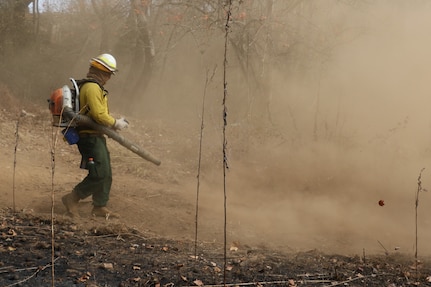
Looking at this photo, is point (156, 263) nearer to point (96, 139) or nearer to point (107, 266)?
point (107, 266)

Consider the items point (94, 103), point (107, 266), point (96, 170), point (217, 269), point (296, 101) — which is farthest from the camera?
point (296, 101)

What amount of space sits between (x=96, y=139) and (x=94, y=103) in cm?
48

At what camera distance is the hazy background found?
7.13 meters

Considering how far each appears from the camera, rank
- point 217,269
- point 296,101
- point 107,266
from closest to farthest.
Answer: point 107,266
point 217,269
point 296,101

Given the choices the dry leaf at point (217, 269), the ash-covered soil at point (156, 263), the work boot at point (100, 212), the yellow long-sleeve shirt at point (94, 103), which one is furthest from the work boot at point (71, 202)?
the dry leaf at point (217, 269)

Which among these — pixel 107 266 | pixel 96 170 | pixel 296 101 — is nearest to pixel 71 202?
pixel 96 170

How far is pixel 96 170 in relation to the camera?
5.67m

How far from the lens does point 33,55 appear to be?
17156 millimetres

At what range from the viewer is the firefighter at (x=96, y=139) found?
217 inches

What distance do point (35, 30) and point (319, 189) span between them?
13.8 meters

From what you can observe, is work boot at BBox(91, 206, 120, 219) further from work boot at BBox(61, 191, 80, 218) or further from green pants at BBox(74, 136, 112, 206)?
work boot at BBox(61, 191, 80, 218)

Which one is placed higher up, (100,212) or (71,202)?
(71,202)

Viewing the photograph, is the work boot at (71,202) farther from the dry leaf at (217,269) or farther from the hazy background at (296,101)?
the dry leaf at (217,269)

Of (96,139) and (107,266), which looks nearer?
(107,266)
